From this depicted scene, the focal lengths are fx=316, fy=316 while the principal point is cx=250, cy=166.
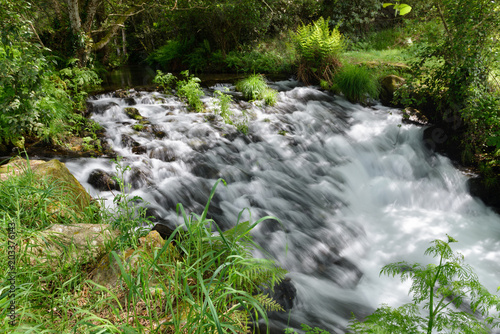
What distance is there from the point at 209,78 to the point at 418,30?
660cm

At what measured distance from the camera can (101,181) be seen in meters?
4.65

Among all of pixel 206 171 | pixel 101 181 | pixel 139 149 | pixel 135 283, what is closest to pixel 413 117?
pixel 206 171

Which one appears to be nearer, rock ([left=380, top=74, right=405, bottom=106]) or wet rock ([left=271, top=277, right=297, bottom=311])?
wet rock ([left=271, top=277, right=297, bottom=311])

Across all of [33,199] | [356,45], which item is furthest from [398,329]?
[356,45]

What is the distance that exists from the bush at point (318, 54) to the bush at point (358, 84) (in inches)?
24.9

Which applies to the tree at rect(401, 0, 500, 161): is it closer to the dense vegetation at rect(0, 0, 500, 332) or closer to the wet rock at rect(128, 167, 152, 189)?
the dense vegetation at rect(0, 0, 500, 332)

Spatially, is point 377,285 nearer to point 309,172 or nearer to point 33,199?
point 309,172

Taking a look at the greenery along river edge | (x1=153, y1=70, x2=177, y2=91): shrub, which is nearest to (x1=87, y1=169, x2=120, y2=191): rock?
the greenery along river edge

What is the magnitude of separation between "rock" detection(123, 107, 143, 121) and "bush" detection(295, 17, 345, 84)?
5.45 metres

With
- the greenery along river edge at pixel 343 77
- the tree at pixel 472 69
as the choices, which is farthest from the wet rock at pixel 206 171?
the tree at pixel 472 69

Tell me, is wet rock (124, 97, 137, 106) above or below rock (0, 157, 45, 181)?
above

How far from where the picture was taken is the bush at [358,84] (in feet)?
29.5

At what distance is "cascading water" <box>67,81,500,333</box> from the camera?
404 centimetres

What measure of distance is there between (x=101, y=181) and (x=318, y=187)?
362cm
